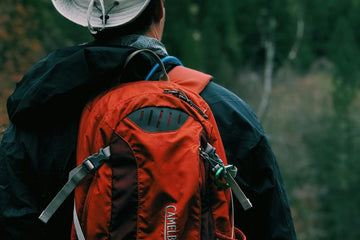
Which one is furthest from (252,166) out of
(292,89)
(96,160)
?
(292,89)

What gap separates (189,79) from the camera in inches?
57.1

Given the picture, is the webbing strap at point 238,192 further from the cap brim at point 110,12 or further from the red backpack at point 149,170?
the cap brim at point 110,12

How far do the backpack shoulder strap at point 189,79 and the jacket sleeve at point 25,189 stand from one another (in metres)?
0.42

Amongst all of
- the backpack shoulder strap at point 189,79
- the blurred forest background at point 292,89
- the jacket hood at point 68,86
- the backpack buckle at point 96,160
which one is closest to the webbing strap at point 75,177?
the backpack buckle at point 96,160

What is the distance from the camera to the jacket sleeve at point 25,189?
1292 millimetres

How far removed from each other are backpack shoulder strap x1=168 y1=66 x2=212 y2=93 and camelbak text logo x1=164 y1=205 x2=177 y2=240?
0.39m

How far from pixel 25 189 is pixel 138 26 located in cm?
57

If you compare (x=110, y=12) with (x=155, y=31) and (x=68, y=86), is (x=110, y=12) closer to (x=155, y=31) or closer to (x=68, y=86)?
(x=155, y=31)

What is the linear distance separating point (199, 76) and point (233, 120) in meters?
0.17

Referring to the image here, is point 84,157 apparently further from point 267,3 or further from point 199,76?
point 267,3

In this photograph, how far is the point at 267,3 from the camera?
81.7 feet

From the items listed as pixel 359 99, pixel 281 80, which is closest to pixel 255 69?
pixel 281 80

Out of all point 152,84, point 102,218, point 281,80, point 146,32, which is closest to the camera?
point 102,218

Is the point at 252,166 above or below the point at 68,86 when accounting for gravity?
below
